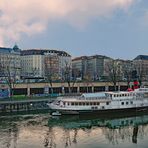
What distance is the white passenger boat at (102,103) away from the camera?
3076 inches

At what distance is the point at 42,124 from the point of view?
2596 inches

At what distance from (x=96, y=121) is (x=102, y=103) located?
9216 mm

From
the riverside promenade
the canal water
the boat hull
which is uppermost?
the riverside promenade

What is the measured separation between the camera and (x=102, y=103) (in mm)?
79625

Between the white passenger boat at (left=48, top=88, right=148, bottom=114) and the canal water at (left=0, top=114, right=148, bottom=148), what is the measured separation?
2.71m

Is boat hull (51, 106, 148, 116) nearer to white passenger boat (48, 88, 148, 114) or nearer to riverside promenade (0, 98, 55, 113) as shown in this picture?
white passenger boat (48, 88, 148, 114)

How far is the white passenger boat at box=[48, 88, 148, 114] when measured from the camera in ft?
256

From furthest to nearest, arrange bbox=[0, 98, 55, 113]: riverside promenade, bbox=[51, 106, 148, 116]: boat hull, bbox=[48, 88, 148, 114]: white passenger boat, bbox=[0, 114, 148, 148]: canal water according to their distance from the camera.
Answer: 1. bbox=[0, 98, 55, 113]: riverside promenade
2. bbox=[48, 88, 148, 114]: white passenger boat
3. bbox=[51, 106, 148, 116]: boat hull
4. bbox=[0, 114, 148, 148]: canal water

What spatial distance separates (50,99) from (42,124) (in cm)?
3030

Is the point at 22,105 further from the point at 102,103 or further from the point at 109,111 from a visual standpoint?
the point at 109,111

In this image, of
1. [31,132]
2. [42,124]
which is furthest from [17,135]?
[42,124]

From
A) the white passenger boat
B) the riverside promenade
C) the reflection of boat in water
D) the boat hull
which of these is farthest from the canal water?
the riverside promenade

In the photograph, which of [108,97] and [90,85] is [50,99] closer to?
[108,97]

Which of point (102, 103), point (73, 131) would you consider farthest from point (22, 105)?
point (73, 131)
